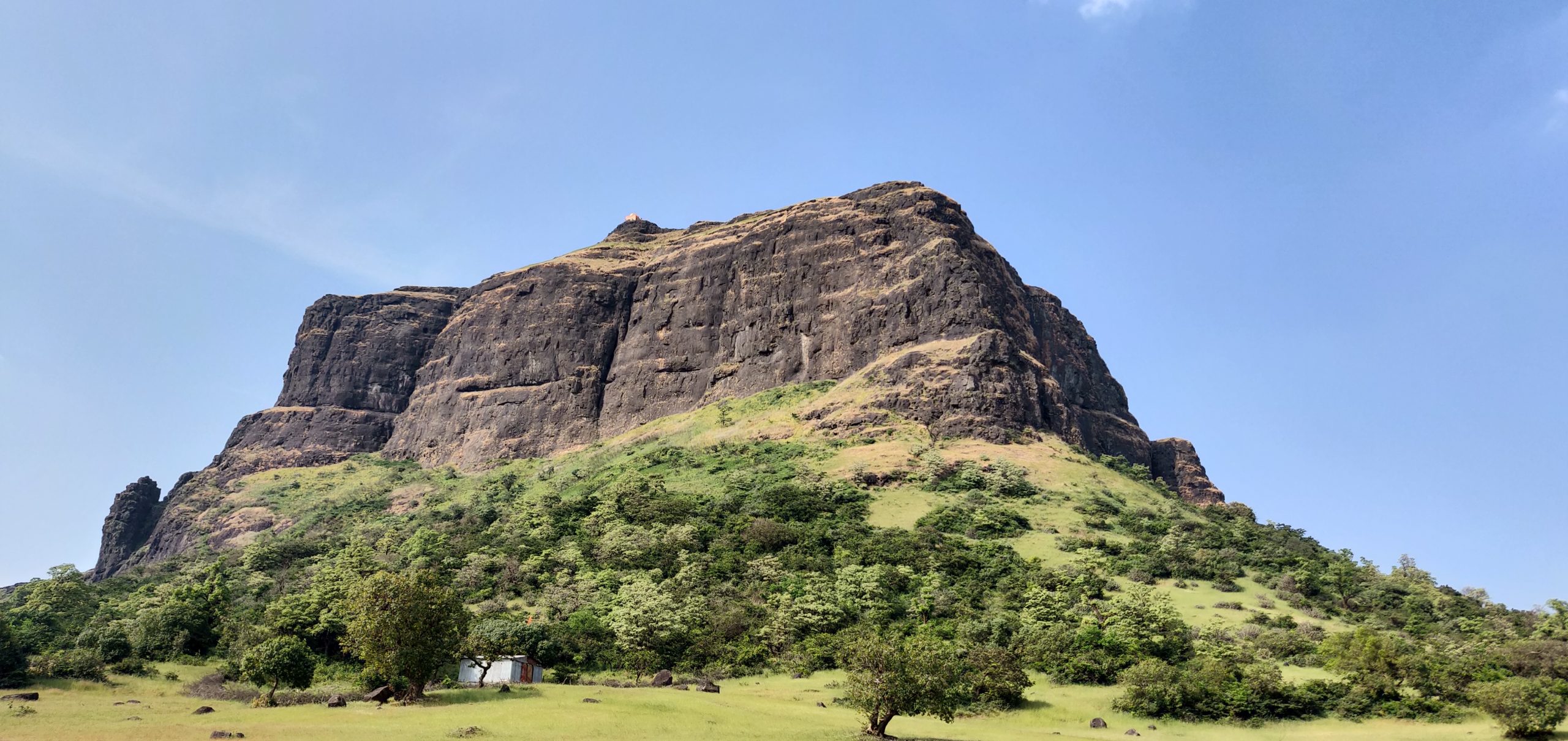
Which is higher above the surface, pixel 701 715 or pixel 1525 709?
pixel 1525 709

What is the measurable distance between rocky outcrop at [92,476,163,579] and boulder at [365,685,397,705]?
362ft

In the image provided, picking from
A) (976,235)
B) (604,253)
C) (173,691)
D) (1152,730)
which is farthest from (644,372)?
(1152,730)

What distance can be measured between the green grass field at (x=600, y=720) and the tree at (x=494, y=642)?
2.14 meters

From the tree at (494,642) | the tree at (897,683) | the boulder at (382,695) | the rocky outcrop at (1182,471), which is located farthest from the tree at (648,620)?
the rocky outcrop at (1182,471)

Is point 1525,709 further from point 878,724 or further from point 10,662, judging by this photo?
point 10,662

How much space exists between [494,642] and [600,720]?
1363 centimetres

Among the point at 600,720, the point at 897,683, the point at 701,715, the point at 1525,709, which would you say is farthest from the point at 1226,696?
the point at 600,720

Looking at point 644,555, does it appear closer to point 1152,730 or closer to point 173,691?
point 173,691

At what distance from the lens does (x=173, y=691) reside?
149 feet

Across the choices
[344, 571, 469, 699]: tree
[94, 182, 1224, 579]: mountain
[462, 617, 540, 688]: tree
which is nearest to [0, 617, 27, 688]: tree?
[344, 571, 469, 699]: tree

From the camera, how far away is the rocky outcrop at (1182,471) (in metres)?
134

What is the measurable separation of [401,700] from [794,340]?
84.5 m

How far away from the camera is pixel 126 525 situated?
129 meters

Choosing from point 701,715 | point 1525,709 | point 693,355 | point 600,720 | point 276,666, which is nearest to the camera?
point 1525,709
